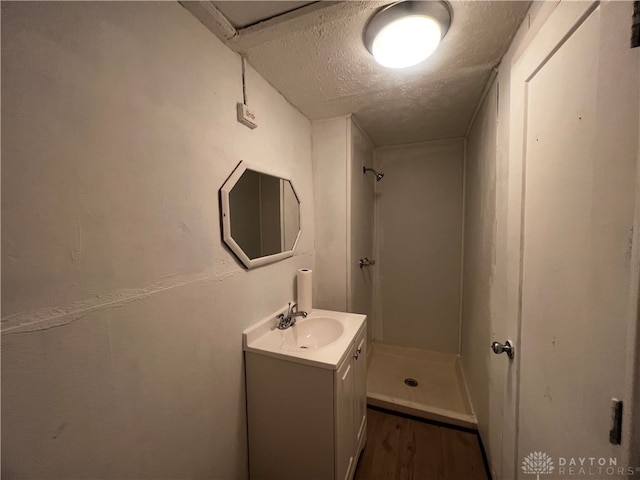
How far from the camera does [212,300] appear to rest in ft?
3.30

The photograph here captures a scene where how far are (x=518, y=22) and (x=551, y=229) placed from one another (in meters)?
0.90

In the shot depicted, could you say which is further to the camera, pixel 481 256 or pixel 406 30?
pixel 481 256

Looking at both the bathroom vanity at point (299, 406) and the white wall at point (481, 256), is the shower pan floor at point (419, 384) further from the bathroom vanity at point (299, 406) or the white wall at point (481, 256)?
the bathroom vanity at point (299, 406)

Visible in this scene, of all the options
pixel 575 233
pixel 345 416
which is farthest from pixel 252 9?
pixel 345 416

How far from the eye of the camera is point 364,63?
1.18 meters

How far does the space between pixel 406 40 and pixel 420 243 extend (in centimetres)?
191

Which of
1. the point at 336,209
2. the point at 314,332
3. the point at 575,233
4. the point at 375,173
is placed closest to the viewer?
the point at 575,233

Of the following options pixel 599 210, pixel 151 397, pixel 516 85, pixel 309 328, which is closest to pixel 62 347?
pixel 151 397

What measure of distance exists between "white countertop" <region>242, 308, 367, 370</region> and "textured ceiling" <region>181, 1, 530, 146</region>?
1381mm

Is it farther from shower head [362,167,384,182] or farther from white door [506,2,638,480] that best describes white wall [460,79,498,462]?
shower head [362,167,384,182]

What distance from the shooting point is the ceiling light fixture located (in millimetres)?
876

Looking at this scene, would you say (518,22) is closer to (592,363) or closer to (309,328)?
(592,363)

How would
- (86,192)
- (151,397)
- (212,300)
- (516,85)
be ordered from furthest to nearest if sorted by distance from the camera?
(212,300) < (516,85) < (151,397) < (86,192)

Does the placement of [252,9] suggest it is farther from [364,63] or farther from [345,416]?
[345,416]
